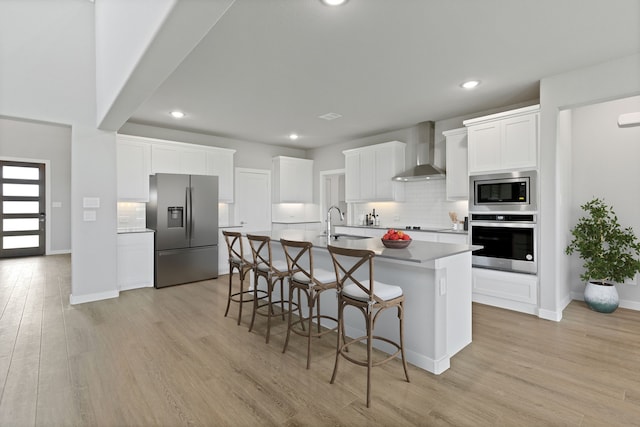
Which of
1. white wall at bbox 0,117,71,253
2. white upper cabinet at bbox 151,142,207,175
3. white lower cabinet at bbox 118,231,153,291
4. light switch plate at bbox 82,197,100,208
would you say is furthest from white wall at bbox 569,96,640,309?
white wall at bbox 0,117,71,253

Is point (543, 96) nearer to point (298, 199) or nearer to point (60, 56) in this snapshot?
point (298, 199)

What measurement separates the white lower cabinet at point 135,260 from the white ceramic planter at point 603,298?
6158 millimetres

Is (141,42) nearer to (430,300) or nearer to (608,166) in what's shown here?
(430,300)

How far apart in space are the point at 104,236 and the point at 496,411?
4879 millimetres

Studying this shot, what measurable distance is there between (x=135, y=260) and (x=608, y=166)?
22.3 feet

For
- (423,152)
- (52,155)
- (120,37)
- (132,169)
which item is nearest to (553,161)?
(423,152)

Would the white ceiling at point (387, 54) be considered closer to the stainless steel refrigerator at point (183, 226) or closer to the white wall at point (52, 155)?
the stainless steel refrigerator at point (183, 226)

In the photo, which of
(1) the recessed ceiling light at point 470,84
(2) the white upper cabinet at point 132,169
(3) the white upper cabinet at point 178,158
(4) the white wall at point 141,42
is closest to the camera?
(4) the white wall at point 141,42

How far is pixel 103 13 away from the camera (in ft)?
11.5

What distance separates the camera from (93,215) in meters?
4.32

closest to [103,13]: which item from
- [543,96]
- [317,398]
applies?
[317,398]

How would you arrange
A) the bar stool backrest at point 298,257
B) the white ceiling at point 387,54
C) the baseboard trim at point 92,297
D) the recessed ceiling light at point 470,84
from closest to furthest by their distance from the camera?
the white ceiling at point 387,54 → the bar stool backrest at point 298,257 → the recessed ceiling light at point 470,84 → the baseboard trim at point 92,297

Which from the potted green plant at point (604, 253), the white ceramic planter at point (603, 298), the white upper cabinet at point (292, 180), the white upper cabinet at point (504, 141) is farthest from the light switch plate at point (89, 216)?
the white ceramic planter at point (603, 298)

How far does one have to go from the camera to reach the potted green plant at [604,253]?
144 inches
